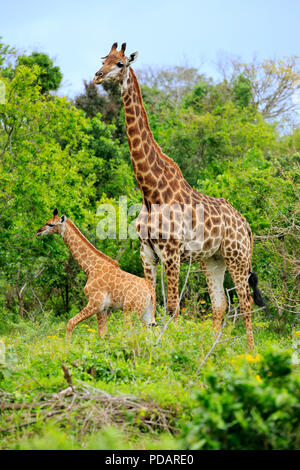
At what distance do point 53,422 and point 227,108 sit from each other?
709 inches

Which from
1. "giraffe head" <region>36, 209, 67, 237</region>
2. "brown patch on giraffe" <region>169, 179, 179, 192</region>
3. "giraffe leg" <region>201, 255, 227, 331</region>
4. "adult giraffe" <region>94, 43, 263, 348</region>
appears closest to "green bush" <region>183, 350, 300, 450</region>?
"adult giraffe" <region>94, 43, 263, 348</region>

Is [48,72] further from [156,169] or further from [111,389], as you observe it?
[111,389]

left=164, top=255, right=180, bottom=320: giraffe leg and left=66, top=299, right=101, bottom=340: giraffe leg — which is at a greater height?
left=164, top=255, right=180, bottom=320: giraffe leg

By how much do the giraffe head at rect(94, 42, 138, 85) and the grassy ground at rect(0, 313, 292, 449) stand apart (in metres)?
3.21

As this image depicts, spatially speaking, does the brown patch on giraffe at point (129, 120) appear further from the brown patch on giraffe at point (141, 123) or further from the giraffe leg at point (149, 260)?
the giraffe leg at point (149, 260)

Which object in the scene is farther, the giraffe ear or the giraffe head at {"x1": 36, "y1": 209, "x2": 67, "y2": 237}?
the giraffe head at {"x1": 36, "y1": 209, "x2": 67, "y2": 237}

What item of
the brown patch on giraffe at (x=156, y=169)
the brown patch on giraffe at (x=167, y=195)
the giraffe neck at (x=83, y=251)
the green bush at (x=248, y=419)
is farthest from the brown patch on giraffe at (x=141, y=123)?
the green bush at (x=248, y=419)

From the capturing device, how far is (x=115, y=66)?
7.07 metres

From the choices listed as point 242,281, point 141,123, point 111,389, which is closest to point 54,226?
point 141,123

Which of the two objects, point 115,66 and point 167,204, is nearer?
point 115,66

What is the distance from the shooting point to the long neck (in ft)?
24.2

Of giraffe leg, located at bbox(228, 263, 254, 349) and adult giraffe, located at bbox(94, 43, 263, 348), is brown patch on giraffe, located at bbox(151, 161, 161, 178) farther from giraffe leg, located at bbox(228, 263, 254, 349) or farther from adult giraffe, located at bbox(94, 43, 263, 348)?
giraffe leg, located at bbox(228, 263, 254, 349)

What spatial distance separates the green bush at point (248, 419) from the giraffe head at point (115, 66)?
15.1 feet

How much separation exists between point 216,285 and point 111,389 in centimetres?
403
